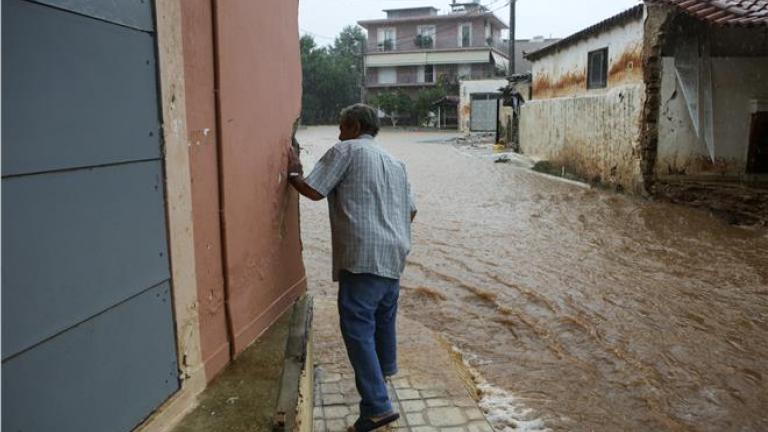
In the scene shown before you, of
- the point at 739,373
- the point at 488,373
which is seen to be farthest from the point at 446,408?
the point at 739,373

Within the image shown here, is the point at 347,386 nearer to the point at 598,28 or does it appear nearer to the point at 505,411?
the point at 505,411

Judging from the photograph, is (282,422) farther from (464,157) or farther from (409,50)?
(409,50)

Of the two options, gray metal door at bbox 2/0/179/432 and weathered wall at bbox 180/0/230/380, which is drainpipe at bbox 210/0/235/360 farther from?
gray metal door at bbox 2/0/179/432

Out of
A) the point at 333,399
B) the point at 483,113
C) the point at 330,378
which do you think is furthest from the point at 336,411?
the point at 483,113

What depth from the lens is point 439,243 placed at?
9039mm

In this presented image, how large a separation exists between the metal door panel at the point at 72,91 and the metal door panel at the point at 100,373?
1.78 ft

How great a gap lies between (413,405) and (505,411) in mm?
603

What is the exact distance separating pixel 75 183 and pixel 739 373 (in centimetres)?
442

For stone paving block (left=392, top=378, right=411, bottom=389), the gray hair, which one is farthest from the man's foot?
the gray hair

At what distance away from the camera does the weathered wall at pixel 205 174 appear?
285 centimetres

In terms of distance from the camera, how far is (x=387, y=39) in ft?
174

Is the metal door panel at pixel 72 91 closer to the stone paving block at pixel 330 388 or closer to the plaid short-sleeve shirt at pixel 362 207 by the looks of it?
the plaid short-sleeve shirt at pixel 362 207

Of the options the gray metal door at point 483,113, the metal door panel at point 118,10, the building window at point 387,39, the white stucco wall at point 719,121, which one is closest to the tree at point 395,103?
the gray metal door at point 483,113

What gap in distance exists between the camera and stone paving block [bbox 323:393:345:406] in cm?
374
